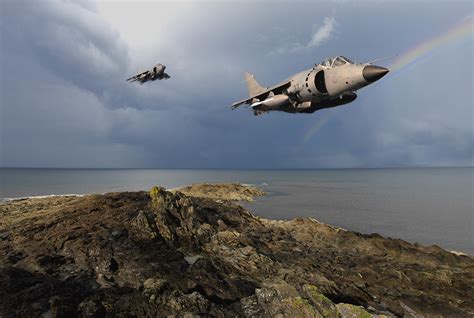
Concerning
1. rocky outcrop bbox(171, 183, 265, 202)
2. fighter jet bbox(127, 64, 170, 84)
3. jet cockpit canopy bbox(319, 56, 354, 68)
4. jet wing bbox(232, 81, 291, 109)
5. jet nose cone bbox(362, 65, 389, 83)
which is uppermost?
fighter jet bbox(127, 64, 170, 84)

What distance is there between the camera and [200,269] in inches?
710

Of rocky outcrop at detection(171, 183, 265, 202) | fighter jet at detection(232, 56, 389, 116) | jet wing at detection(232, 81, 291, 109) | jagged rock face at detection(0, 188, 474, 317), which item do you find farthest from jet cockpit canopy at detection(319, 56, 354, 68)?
rocky outcrop at detection(171, 183, 265, 202)

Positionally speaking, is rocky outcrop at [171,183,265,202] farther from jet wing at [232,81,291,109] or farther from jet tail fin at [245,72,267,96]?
jet wing at [232,81,291,109]

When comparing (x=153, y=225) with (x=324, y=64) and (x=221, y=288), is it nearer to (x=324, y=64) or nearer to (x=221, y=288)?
(x=221, y=288)

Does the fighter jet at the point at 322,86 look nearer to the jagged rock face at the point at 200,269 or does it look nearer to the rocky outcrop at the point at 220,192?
the jagged rock face at the point at 200,269

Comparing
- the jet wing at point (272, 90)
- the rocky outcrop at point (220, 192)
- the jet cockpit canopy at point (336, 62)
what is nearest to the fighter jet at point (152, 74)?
the jet wing at point (272, 90)

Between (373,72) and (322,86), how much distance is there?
3.90 meters

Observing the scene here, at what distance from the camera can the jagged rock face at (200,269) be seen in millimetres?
13719

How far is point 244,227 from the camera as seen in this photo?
97.6ft

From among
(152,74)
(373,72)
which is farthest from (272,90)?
(152,74)

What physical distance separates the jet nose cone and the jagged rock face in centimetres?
1232

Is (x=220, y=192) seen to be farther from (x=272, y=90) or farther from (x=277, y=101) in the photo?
(x=277, y=101)

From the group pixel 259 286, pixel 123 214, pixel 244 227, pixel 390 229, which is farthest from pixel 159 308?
pixel 390 229

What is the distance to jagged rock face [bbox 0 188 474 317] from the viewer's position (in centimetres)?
1372
